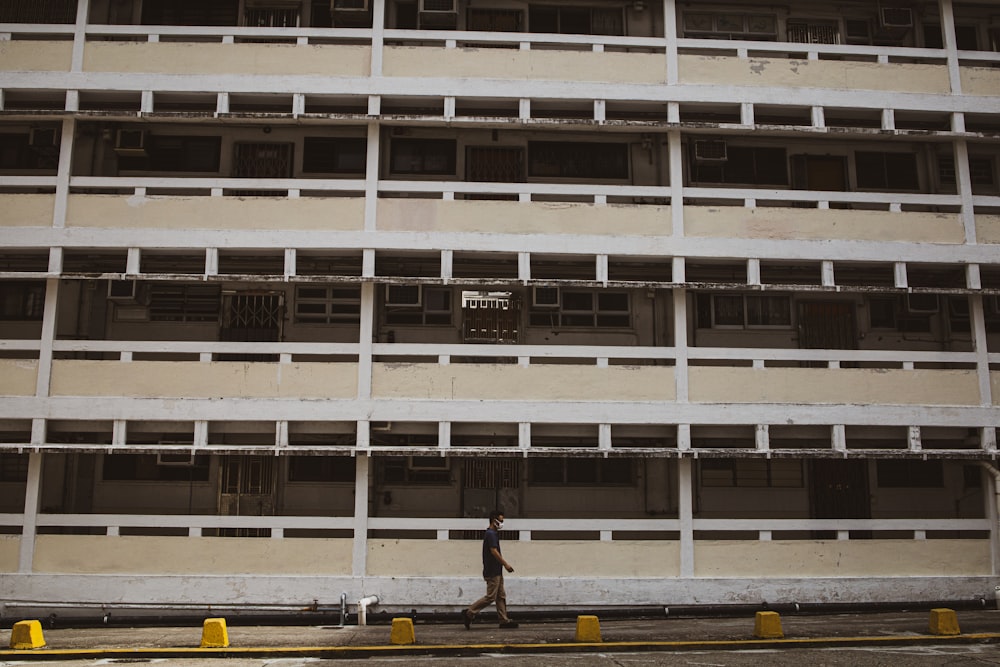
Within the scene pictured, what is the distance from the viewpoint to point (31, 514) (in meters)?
13.8

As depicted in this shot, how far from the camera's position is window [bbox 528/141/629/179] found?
16375 mm

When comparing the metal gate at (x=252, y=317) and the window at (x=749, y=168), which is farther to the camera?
the window at (x=749, y=168)

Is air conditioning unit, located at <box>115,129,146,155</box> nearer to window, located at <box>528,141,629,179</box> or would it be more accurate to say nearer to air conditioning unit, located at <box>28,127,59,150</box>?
air conditioning unit, located at <box>28,127,59,150</box>

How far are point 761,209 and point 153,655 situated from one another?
1201 cm

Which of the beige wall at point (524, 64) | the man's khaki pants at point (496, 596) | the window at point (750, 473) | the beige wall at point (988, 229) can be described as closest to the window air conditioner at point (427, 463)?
the man's khaki pants at point (496, 596)

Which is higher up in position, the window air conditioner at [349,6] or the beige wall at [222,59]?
the window air conditioner at [349,6]

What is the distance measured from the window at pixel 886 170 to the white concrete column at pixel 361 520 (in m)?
11.3

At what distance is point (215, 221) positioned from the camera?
1441cm

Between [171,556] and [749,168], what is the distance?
13.0 metres

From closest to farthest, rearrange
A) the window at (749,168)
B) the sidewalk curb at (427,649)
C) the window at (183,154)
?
the sidewalk curb at (427,649)
the window at (183,154)
the window at (749,168)

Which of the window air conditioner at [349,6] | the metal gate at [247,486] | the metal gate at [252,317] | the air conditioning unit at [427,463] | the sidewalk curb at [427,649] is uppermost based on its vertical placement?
the window air conditioner at [349,6]

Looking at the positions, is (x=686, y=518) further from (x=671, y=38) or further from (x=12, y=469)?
(x=12, y=469)

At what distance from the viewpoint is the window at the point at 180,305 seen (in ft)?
52.3

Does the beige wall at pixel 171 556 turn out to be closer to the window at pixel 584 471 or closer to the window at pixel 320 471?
the window at pixel 320 471
